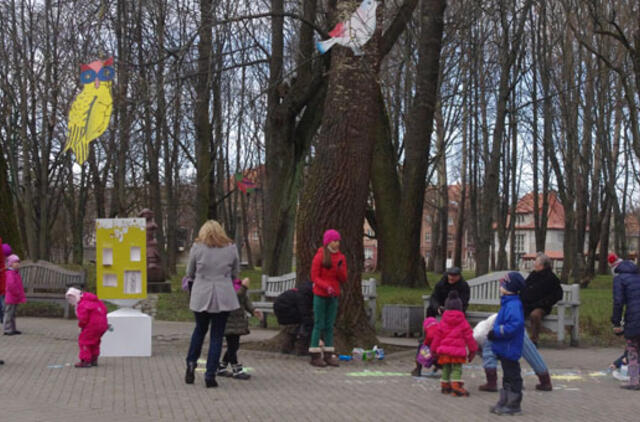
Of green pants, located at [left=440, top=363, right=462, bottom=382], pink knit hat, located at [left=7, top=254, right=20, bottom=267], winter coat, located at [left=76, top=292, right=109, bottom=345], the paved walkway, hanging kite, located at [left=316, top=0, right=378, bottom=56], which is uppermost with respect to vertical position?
hanging kite, located at [left=316, top=0, right=378, bottom=56]

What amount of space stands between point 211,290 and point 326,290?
1.88 metres

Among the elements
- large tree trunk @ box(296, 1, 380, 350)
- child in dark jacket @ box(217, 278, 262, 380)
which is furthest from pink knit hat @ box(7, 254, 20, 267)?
child in dark jacket @ box(217, 278, 262, 380)

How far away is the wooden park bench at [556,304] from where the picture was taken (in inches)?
480

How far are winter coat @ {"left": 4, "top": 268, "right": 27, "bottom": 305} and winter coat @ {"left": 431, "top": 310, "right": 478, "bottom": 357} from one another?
7.92 m

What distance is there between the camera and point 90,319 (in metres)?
9.57

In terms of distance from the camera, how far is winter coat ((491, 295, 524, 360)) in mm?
7297

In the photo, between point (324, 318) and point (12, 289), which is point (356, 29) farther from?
point (12, 289)

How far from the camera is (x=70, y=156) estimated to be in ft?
115

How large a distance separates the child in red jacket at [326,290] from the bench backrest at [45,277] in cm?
843

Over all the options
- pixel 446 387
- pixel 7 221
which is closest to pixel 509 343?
pixel 446 387

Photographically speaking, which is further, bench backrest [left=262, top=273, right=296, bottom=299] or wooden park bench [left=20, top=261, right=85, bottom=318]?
wooden park bench [left=20, top=261, right=85, bottom=318]

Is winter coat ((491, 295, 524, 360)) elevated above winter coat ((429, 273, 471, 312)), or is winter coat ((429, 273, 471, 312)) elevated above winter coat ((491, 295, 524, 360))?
winter coat ((429, 273, 471, 312))

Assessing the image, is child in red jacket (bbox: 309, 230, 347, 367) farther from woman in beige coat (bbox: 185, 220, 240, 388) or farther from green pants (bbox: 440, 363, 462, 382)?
green pants (bbox: 440, 363, 462, 382)

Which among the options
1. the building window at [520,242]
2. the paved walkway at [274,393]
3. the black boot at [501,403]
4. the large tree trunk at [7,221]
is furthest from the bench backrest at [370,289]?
the building window at [520,242]
